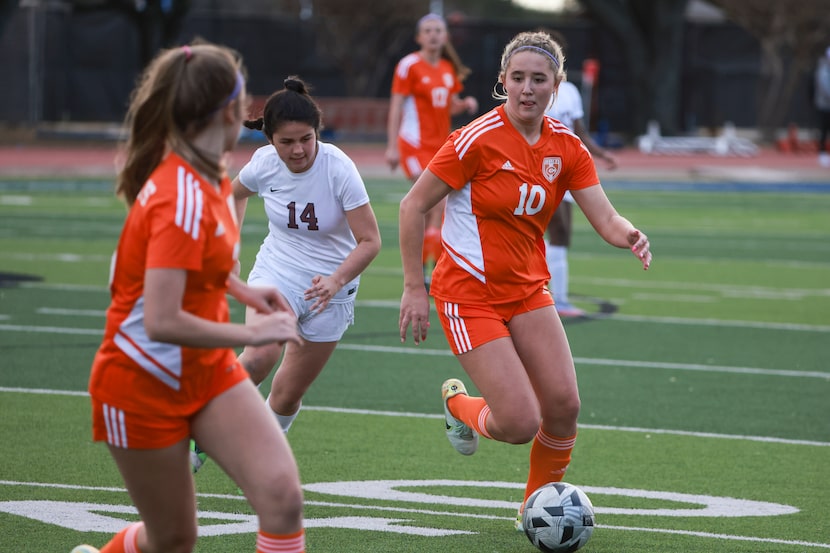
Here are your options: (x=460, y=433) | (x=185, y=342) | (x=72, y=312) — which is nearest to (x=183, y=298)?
(x=185, y=342)

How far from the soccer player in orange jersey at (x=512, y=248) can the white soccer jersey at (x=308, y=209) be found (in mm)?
614

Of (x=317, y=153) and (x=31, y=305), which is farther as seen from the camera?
(x=31, y=305)

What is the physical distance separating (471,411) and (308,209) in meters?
1.28

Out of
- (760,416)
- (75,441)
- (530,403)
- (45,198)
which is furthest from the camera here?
(45,198)

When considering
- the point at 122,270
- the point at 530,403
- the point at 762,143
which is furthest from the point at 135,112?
the point at 762,143

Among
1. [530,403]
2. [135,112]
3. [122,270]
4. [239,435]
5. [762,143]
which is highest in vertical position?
[135,112]

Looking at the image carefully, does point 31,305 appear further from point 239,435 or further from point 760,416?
point 239,435

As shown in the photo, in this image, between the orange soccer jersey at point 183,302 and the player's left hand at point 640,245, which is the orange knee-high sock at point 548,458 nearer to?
the player's left hand at point 640,245

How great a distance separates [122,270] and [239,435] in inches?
24.9

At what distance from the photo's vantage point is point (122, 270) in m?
4.21

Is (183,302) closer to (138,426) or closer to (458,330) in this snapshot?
(138,426)

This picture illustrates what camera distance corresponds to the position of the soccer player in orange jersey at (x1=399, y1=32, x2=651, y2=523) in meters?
5.97

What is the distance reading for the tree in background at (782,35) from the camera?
150ft

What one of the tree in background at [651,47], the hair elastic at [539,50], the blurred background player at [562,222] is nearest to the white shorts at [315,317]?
the hair elastic at [539,50]
